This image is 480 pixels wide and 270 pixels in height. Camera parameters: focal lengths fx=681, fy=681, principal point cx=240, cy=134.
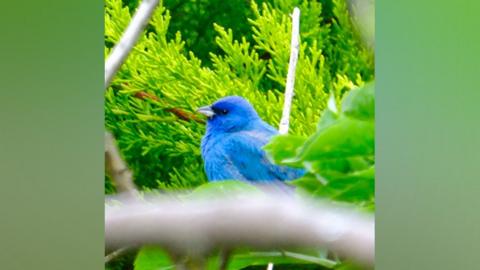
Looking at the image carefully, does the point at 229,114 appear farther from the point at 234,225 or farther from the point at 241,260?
the point at 241,260

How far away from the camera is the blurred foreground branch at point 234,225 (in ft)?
7.43

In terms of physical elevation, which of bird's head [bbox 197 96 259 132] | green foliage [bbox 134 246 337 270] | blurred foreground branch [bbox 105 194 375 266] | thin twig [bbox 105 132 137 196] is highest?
bird's head [bbox 197 96 259 132]

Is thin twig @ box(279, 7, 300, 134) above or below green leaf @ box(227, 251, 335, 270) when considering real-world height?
above

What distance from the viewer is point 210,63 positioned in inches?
92.1

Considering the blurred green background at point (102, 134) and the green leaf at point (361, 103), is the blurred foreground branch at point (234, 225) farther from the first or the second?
the green leaf at point (361, 103)

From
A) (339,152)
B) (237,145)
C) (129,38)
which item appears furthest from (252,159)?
(129,38)

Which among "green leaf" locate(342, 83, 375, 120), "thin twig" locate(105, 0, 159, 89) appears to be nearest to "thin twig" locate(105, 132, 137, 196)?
"thin twig" locate(105, 0, 159, 89)

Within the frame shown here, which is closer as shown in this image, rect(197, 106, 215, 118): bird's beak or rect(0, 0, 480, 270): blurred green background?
rect(0, 0, 480, 270): blurred green background

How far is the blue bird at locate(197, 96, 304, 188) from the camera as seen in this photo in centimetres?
231

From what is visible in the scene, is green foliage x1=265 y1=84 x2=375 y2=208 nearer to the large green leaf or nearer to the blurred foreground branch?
the blurred foreground branch

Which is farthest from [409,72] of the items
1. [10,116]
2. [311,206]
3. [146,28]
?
[10,116]

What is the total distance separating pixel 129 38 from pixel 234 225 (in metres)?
0.72

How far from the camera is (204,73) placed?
2.33 metres

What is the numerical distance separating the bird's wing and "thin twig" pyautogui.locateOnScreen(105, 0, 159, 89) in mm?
444
